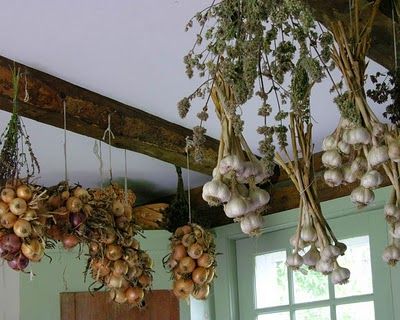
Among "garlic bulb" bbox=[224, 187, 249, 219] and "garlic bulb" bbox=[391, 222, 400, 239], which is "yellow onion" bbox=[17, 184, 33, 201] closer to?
"garlic bulb" bbox=[224, 187, 249, 219]

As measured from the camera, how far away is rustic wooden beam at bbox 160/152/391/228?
3457mm

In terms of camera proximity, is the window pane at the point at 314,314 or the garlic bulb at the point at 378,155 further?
the window pane at the point at 314,314

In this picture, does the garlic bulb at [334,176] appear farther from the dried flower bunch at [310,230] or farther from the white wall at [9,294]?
the white wall at [9,294]

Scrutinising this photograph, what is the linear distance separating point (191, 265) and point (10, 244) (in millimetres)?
809

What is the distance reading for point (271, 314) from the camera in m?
3.86

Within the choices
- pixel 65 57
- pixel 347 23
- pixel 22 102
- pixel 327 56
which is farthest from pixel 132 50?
pixel 327 56

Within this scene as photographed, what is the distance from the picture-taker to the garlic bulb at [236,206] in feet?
5.67

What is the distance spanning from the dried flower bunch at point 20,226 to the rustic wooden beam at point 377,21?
1.14 metres

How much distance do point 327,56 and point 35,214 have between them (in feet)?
4.24

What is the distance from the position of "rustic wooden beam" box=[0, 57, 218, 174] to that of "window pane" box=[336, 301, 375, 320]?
86cm

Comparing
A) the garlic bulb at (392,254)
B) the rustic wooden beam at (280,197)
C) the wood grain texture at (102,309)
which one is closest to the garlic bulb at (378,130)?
the garlic bulb at (392,254)

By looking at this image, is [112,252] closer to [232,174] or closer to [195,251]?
[195,251]

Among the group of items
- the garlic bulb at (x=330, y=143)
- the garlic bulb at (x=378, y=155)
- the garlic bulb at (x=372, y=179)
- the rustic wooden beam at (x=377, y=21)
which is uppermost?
the rustic wooden beam at (x=377, y=21)

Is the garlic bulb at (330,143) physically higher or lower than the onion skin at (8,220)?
higher
